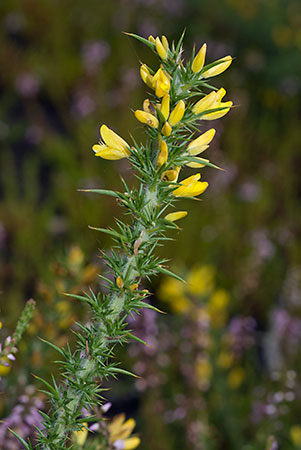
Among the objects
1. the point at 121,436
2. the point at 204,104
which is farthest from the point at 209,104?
the point at 121,436

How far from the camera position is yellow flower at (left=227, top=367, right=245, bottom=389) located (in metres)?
2.35

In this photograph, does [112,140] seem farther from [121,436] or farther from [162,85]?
[121,436]

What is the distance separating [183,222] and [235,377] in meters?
1.38

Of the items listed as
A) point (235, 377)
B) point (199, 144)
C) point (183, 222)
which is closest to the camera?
point (199, 144)

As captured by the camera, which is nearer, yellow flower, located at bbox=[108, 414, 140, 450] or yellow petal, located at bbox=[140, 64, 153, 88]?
yellow petal, located at bbox=[140, 64, 153, 88]

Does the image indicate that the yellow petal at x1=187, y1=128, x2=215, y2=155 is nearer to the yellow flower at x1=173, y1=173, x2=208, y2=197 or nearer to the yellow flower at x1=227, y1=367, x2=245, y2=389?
the yellow flower at x1=173, y1=173, x2=208, y2=197

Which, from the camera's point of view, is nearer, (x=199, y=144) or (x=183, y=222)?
(x=199, y=144)

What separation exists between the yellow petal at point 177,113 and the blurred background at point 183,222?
23 centimetres

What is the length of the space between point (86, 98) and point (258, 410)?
122 inches

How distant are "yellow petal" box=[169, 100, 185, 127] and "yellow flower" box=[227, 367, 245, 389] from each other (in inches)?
75.0

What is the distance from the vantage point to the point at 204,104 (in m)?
0.72

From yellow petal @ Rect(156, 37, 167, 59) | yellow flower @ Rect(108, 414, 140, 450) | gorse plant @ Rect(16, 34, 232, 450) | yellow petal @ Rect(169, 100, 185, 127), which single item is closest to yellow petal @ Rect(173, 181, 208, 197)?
gorse plant @ Rect(16, 34, 232, 450)

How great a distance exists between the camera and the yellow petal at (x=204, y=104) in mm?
713

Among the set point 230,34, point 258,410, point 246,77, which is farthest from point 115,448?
point 230,34
